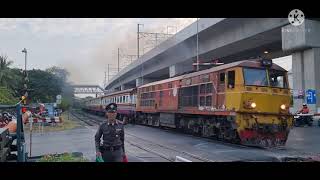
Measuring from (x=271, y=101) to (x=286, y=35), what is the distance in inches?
482

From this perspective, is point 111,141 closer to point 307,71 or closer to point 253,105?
point 253,105

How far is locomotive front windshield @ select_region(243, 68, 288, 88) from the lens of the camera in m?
14.4

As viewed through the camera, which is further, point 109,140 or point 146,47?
point 146,47

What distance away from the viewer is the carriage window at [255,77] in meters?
14.4

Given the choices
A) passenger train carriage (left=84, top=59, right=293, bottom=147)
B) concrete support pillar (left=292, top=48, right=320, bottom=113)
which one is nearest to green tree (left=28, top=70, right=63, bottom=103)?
passenger train carriage (left=84, top=59, right=293, bottom=147)

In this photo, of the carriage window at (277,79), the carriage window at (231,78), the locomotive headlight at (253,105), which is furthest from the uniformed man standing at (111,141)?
the carriage window at (277,79)

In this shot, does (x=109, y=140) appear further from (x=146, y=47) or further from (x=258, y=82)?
(x=146, y=47)

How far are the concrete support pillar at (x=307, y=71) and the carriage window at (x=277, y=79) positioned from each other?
38.7ft

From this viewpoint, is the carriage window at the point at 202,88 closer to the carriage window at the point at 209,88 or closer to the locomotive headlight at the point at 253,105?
the carriage window at the point at 209,88

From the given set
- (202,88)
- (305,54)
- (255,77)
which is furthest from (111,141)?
(305,54)

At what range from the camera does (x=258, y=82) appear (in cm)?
1445

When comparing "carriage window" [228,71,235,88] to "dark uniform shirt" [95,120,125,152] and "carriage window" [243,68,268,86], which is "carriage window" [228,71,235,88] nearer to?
"carriage window" [243,68,268,86]

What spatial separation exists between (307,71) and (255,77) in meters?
14.3
